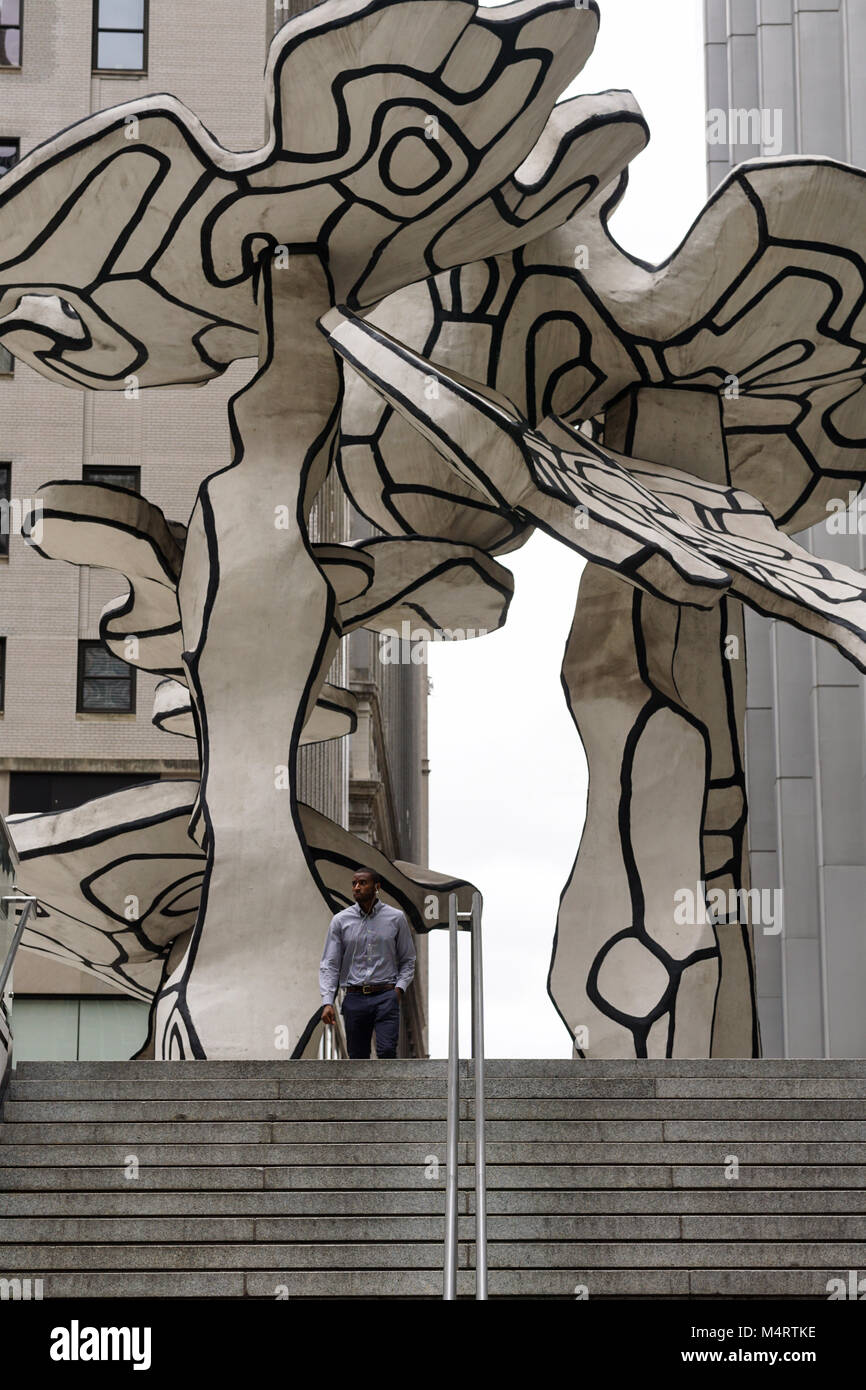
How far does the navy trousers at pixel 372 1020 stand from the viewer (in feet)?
39.7

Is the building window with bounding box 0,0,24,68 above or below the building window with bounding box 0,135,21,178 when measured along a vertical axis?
above

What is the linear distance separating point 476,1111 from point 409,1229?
604 mm

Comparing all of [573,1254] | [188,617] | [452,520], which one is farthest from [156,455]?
[573,1254]

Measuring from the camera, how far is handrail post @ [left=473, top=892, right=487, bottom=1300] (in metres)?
8.02

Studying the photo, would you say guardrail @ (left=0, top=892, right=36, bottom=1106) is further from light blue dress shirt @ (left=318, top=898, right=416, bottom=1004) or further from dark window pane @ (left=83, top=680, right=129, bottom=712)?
dark window pane @ (left=83, top=680, right=129, bottom=712)

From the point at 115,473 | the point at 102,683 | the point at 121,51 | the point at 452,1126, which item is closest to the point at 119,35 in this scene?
the point at 121,51

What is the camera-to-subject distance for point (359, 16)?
12.7 metres

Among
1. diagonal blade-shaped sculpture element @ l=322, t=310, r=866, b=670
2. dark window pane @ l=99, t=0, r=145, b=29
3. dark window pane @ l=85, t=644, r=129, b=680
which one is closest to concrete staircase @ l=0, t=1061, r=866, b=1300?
diagonal blade-shaped sculpture element @ l=322, t=310, r=866, b=670

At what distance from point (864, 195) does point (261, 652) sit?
531 cm

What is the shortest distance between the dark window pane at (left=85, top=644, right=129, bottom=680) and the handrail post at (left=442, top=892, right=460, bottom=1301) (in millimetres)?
17162

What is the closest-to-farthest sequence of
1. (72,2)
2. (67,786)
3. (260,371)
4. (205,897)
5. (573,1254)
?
1. (573,1254)
2. (205,897)
3. (260,371)
4. (67,786)
5. (72,2)

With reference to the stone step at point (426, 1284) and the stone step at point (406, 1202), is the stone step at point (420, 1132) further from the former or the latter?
the stone step at point (426, 1284)

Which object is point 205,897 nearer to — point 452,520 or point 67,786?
point 452,520

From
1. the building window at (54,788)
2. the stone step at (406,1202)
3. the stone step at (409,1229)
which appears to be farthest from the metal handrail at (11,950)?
the building window at (54,788)
